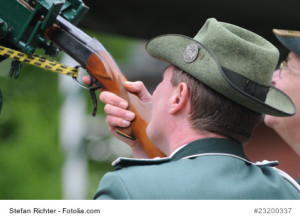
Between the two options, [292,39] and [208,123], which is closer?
[208,123]

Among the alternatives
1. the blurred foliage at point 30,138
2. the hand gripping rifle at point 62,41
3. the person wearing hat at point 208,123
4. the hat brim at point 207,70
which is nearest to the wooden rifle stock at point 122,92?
the hand gripping rifle at point 62,41

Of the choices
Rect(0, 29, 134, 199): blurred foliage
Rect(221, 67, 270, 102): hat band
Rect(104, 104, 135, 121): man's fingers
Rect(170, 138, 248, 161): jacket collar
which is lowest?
Rect(0, 29, 134, 199): blurred foliage

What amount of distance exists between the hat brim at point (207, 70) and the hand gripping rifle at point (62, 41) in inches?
22.2

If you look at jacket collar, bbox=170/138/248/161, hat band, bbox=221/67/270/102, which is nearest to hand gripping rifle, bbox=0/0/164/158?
jacket collar, bbox=170/138/248/161

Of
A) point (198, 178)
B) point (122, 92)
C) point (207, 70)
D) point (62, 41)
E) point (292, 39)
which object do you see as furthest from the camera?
point (292, 39)

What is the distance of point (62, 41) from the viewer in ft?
10.6

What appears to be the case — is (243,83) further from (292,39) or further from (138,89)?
(292,39)

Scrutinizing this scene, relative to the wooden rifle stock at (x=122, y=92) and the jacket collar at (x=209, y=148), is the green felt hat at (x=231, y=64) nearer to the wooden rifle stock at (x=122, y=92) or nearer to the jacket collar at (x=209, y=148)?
the jacket collar at (x=209, y=148)

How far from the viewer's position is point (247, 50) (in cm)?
258

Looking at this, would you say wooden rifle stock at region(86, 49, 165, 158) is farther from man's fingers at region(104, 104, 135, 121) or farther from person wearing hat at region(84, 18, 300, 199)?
person wearing hat at region(84, 18, 300, 199)

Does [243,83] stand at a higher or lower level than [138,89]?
higher

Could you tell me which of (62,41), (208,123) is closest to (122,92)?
(62,41)

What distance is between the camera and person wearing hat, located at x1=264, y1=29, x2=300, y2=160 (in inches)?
157

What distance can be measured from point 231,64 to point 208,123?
11.8 inches
